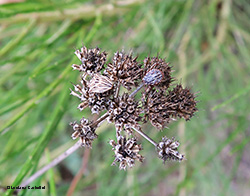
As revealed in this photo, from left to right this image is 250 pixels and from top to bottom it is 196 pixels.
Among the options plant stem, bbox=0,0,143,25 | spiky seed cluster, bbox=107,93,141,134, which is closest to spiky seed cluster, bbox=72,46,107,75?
spiky seed cluster, bbox=107,93,141,134

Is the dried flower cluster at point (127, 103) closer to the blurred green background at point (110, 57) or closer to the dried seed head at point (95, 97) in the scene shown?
the dried seed head at point (95, 97)

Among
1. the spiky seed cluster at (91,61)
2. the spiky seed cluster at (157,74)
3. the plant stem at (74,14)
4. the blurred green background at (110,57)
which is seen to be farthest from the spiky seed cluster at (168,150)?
the plant stem at (74,14)

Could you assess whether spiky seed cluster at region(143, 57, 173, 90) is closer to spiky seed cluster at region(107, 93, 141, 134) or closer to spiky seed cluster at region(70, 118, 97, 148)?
spiky seed cluster at region(107, 93, 141, 134)

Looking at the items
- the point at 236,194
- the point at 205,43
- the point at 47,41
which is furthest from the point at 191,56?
the point at 236,194

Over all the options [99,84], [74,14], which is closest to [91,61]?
[99,84]

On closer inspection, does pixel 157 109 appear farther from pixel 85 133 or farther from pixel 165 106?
pixel 85 133
